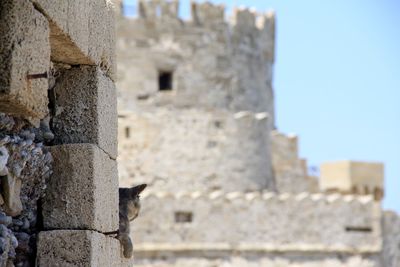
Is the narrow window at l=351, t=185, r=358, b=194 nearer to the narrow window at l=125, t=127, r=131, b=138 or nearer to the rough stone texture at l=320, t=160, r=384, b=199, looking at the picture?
the rough stone texture at l=320, t=160, r=384, b=199

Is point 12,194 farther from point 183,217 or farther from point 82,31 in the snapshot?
point 183,217

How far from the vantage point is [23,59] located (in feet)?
17.4

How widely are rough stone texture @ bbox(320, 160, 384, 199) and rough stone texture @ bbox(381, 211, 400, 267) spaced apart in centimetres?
640

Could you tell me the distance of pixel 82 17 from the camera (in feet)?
19.8

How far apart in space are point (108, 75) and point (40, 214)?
925 mm

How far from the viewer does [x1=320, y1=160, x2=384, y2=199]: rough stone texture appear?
31.9m

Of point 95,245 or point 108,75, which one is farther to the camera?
point 108,75

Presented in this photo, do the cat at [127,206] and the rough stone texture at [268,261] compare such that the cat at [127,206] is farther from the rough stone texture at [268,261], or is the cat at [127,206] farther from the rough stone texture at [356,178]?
the rough stone texture at [356,178]

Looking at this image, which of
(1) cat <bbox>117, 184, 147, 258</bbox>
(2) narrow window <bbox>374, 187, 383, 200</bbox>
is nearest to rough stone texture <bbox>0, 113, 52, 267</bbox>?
(1) cat <bbox>117, 184, 147, 258</bbox>

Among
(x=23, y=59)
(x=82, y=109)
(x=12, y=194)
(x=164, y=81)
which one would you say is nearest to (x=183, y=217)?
(x=164, y=81)

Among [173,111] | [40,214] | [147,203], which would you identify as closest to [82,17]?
[40,214]

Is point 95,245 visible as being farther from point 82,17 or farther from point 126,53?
point 126,53

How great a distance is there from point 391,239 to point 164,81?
26.2ft

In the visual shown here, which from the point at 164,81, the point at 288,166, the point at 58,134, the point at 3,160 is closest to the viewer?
the point at 3,160
